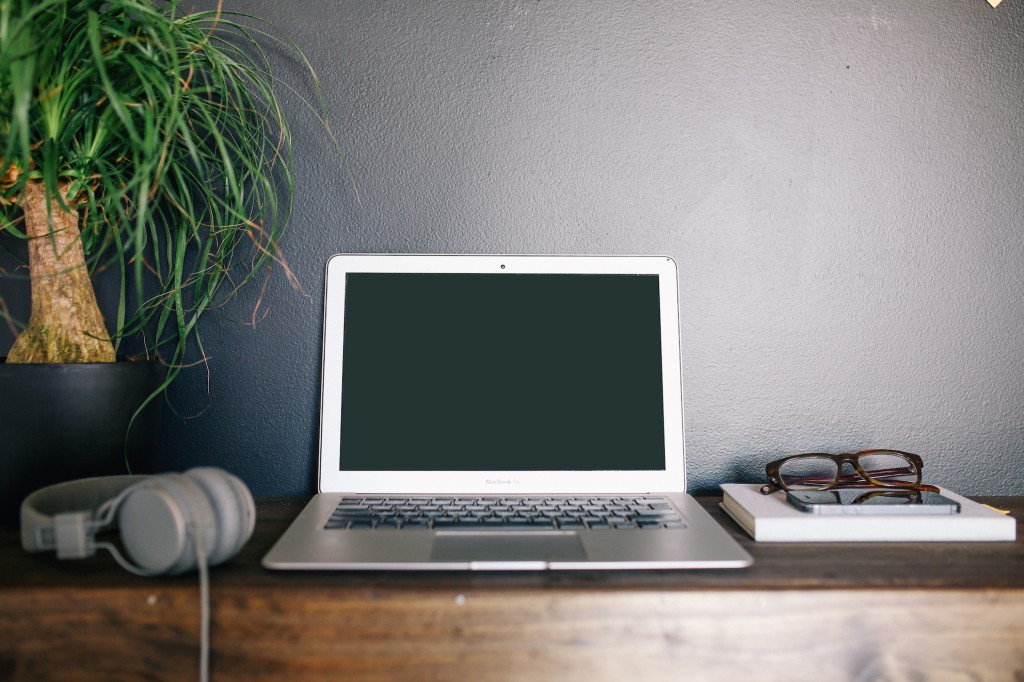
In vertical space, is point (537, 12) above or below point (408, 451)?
above

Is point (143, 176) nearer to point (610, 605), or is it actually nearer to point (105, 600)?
point (105, 600)

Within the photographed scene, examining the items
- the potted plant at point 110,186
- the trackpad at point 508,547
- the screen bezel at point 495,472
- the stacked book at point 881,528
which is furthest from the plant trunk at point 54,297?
the stacked book at point 881,528

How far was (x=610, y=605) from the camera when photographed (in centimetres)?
59

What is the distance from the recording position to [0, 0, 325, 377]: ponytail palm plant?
2.15 feet

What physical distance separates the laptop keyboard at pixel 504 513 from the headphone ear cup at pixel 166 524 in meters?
0.17

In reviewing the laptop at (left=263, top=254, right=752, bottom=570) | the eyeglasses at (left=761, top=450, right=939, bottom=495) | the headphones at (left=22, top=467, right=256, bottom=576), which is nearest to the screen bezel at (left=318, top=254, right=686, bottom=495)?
the laptop at (left=263, top=254, right=752, bottom=570)

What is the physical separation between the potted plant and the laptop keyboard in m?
0.31

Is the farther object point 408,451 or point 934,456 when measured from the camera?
point 934,456

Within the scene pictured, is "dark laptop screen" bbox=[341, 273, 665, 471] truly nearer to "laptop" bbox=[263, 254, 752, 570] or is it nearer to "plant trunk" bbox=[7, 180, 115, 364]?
"laptop" bbox=[263, 254, 752, 570]

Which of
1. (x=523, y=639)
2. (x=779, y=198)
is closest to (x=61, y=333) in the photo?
(x=523, y=639)

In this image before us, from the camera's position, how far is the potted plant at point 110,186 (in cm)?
67

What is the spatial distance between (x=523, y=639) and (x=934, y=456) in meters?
0.75

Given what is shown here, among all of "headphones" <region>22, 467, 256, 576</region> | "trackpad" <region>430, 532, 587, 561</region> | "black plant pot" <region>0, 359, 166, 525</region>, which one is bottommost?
"trackpad" <region>430, 532, 587, 561</region>

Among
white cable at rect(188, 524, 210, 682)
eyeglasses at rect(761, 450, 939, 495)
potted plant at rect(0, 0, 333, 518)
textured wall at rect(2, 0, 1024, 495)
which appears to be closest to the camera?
white cable at rect(188, 524, 210, 682)
